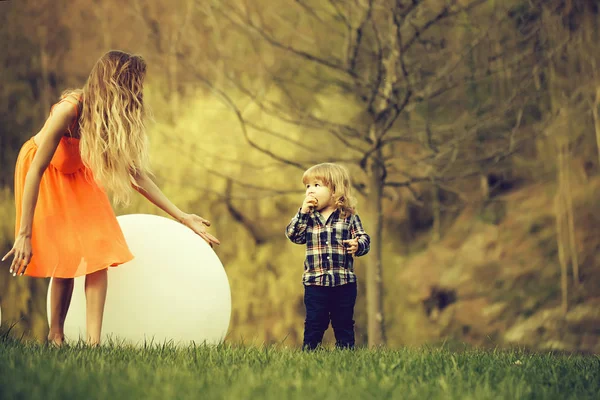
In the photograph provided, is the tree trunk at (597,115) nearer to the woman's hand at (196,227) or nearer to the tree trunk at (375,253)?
the tree trunk at (375,253)

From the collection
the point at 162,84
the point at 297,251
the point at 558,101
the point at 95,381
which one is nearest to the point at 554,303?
the point at 558,101

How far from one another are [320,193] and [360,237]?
35cm

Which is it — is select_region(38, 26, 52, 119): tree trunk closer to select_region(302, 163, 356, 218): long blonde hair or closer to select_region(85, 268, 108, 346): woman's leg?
select_region(302, 163, 356, 218): long blonde hair

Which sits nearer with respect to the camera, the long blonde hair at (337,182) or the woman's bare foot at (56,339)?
the woman's bare foot at (56,339)

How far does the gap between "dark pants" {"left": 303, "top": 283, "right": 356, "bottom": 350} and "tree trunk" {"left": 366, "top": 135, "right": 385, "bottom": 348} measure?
3.13 m

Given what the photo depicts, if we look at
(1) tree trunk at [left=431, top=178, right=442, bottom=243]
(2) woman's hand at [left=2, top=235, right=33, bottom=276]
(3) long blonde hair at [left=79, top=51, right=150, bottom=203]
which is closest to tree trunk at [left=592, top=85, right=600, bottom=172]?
(1) tree trunk at [left=431, top=178, right=442, bottom=243]

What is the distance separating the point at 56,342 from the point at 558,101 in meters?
7.23

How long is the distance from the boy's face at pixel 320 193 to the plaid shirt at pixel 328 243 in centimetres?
7

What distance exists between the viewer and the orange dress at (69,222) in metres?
3.64

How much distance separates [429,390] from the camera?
2.64 metres

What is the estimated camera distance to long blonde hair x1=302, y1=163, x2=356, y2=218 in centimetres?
432

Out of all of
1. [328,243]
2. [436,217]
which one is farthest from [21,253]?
[436,217]

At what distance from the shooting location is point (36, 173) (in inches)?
142

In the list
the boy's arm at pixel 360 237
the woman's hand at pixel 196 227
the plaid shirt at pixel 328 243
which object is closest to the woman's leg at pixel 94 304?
the woman's hand at pixel 196 227
